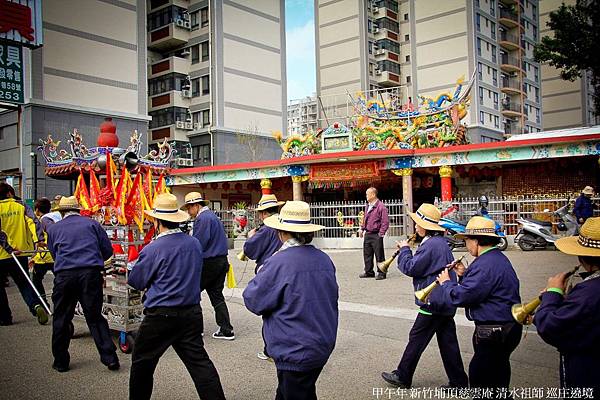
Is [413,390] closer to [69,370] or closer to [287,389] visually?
[287,389]

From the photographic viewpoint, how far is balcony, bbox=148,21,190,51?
34.8m

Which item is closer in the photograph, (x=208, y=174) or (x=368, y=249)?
(x=368, y=249)

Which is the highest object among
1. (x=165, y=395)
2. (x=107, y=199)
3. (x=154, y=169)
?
(x=154, y=169)

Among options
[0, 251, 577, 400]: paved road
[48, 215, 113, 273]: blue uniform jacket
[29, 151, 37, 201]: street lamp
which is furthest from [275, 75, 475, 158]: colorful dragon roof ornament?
[48, 215, 113, 273]: blue uniform jacket

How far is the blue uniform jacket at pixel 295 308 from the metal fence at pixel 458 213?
11683 millimetres

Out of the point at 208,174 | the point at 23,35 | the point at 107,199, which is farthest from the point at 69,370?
the point at 208,174

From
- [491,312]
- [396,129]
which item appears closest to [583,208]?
[396,129]

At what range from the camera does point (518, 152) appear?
16.5 metres

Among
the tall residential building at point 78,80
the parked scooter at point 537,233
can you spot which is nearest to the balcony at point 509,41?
the tall residential building at point 78,80

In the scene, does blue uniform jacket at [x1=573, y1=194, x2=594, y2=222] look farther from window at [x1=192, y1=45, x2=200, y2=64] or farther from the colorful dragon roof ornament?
window at [x1=192, y1=45, x2=200, y2=64]

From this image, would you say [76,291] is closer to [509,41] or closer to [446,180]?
[446,180]

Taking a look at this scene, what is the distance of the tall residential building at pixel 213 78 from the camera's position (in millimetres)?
34125

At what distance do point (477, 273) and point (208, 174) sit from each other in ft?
64.3

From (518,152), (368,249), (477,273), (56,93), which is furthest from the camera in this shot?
(56,93)
